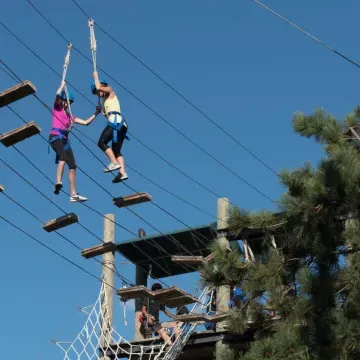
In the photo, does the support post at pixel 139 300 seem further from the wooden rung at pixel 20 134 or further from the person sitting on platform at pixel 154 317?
the wooden rung at pixel 20 134

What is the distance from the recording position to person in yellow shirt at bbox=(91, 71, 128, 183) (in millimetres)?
12734

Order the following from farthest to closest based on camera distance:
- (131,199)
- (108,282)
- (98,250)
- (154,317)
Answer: (154,317), (108,282), (98,250), (131,199)

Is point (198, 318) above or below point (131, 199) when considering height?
below

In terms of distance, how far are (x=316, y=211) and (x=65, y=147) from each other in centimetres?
305

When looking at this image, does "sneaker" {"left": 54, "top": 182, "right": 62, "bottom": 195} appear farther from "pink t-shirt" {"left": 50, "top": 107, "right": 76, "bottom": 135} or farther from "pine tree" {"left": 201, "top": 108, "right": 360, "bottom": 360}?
"pine tree" {"left": 201, "top": 108, "right": 360, "bottom": 360}

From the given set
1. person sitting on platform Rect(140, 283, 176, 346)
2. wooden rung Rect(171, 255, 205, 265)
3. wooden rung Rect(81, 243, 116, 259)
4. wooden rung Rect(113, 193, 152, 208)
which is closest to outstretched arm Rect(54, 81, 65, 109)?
wooden rung Rect(113, 193, 152, 208)

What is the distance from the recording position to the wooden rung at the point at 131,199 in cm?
1257

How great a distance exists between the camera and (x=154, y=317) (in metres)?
16.2

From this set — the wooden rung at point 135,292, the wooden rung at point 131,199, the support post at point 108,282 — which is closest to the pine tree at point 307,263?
the wooden rung at point 131,199

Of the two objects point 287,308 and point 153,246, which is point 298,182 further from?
point 153,246

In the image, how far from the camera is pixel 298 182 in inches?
440

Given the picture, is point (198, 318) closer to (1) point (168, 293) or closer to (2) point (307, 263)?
(1) point (168, 293)

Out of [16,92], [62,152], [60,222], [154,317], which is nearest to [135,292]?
[154,317]

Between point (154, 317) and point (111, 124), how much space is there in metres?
4.31
